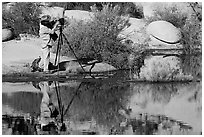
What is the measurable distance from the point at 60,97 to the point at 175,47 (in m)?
0.86

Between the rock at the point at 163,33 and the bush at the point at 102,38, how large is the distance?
0.59 feet

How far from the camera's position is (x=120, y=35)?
167 inches

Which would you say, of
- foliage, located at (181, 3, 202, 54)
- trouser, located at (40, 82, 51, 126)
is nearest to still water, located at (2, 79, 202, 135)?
trouser, located at (40, 82, 51, 126)

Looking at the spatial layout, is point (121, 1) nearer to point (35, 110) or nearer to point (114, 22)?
point (114, 22)

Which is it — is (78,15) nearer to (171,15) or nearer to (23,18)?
(23,18)

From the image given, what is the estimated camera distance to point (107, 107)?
13.4 feet

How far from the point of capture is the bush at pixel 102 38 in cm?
420

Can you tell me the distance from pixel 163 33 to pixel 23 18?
96 centimetres

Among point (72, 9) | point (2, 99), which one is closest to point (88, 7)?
point (72, 9)

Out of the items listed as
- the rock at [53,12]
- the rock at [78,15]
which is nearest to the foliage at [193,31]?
the rock at [78,15]

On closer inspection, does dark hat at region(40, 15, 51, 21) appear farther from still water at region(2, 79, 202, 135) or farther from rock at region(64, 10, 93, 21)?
still water at region(2, 79, 202, 135)

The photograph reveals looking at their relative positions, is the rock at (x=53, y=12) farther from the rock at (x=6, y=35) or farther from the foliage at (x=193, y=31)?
the foliage at (x=193, y=31)

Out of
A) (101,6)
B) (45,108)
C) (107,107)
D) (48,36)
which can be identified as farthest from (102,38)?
(45,108)

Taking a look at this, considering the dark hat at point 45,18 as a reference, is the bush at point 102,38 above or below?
below
